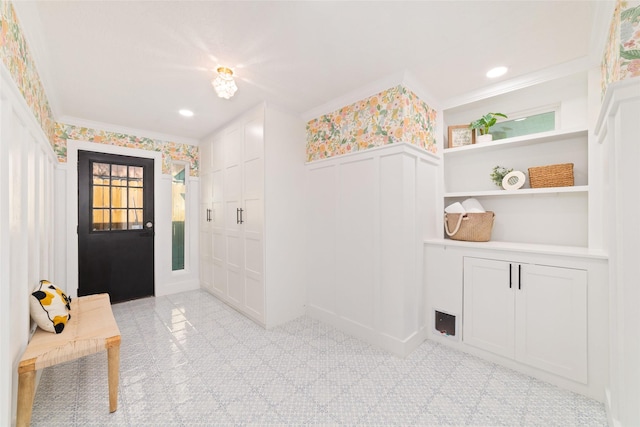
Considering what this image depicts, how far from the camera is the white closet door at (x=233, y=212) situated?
10.4 ft

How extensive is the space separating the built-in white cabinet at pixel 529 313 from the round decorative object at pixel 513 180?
73 centimetres

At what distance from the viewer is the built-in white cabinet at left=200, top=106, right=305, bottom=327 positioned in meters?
2.80

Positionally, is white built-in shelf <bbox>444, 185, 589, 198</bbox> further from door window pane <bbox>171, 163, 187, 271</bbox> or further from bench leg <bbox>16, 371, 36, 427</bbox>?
door window pane <bbox>171, 163, 187, 271</bbox>

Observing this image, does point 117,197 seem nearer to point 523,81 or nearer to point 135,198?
point 135,198

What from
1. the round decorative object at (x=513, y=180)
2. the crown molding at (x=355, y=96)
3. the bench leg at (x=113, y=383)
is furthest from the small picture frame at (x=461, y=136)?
the bench leg at (x=113, y=383)

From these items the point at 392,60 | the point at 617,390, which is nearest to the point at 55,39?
the point at 392,60

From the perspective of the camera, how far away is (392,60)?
2023 mm

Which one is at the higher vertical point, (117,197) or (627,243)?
(117,197)

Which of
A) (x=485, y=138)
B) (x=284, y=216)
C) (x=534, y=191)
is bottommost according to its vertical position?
(x=284, y=216)

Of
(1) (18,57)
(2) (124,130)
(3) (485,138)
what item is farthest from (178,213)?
(3) (485,138)

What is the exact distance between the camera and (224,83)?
2.05m

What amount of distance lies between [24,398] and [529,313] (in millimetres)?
3176

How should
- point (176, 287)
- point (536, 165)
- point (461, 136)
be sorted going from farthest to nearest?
1. point (176, 287)
2. point (461, 136)
3. point (536, 165)

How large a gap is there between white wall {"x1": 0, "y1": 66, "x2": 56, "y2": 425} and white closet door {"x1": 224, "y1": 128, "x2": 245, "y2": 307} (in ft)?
5.55
